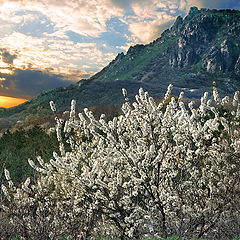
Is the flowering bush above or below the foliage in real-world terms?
above

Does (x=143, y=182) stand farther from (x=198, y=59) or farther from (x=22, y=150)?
(x=198, y=59)

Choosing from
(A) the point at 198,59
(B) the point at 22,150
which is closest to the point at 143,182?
(B) the point at 22,150

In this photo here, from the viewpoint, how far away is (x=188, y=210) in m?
6.04

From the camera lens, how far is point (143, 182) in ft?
18.3

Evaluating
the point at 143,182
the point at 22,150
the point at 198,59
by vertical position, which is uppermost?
the point at 198,59

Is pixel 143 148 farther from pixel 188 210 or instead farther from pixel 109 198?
pixel 188 210

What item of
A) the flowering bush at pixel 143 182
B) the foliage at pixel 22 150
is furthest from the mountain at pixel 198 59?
the flowering bush at pixel 143 182

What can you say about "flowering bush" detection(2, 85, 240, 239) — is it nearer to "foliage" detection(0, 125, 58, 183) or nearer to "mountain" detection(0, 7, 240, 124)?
"foliage" detection(0, 125, 58, 183)

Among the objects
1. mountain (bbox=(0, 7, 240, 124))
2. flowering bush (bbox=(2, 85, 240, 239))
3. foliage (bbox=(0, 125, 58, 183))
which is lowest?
foliage (bbox=(0, 125, 58, 183))

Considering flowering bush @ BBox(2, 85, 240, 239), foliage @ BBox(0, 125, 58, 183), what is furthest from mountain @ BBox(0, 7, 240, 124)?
flowering bush @ BBox(2, 85, 240, 239)

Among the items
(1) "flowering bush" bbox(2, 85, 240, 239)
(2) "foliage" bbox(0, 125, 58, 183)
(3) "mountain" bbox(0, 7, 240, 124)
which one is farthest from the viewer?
(3) "mountain" bbox(0, 7, 240, 124)

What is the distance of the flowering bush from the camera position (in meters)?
5.92

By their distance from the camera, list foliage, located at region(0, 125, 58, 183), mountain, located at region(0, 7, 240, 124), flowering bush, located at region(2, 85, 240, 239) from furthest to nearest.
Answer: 1. mountain, located at region(0, 7, 240, 124)
2. foliage, located at region(0, 125, 58, 183)
3. flowering bush, located at region(2, 85, 240, 239)

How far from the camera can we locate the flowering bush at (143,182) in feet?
19.4
